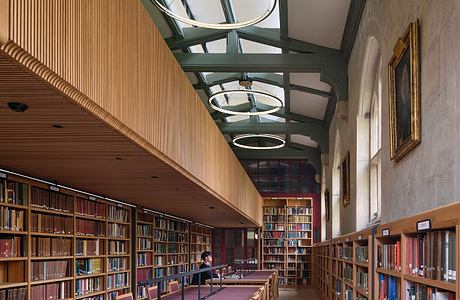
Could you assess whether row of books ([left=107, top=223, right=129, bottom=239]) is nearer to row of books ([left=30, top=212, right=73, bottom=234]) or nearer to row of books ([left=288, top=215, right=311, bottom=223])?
row of books ([left=30, top=212, right=73, bottom=234])

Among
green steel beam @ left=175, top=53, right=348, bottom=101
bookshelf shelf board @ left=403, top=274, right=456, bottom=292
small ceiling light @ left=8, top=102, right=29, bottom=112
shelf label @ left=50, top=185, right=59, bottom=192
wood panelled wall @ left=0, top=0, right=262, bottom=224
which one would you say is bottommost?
bookshelf shelf board @ left=403, top=274, right=456, bottom=292

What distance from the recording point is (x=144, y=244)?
38.7 feet

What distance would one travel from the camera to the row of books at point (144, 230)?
11347 mm

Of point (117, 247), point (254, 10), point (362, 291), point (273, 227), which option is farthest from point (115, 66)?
point (273, 227)

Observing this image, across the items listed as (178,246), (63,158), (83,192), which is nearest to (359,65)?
(83,192)

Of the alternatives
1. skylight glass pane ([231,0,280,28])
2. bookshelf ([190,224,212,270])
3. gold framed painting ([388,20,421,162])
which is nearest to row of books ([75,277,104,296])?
gold framed painting ([388,20,421,162])

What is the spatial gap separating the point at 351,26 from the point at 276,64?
2.11m

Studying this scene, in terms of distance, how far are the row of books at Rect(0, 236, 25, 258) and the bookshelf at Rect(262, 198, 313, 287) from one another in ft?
50.5

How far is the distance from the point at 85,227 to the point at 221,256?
13.5 m

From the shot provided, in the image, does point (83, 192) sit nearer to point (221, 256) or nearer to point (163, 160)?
point (163, 160)

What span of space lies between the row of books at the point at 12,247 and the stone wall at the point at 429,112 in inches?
149

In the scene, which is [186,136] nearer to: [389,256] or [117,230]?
[389,256]

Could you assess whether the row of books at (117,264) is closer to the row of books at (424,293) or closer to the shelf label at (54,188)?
the shelf label at (54,188)

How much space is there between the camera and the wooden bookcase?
21.3ft
